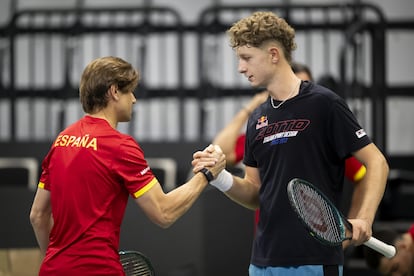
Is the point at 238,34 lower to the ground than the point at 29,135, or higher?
higher

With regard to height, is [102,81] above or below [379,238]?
above

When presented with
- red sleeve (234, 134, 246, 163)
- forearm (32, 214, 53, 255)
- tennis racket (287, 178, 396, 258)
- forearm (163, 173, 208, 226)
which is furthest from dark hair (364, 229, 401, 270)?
forearm (32, 214, 53, 255)

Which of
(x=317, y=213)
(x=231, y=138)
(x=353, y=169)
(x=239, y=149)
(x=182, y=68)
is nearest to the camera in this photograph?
(x=317, y=213)

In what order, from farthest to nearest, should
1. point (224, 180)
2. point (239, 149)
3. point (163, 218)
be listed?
point (239, 149), point (224, 180), point (163, 218)

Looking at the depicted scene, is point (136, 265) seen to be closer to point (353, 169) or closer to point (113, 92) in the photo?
point (113, 92)

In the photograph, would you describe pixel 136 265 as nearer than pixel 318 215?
No

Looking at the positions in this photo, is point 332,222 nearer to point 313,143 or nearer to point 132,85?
point 313,143

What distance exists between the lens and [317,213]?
11.4 ft

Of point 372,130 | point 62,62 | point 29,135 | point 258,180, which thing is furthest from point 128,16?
point 258,180

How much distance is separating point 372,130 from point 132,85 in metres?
4.17

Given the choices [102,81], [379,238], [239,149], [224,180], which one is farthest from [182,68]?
[102,81]

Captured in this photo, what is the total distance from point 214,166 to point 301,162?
16.6 inches

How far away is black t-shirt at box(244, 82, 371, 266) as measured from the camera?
3637mm

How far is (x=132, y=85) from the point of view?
3633 mm
